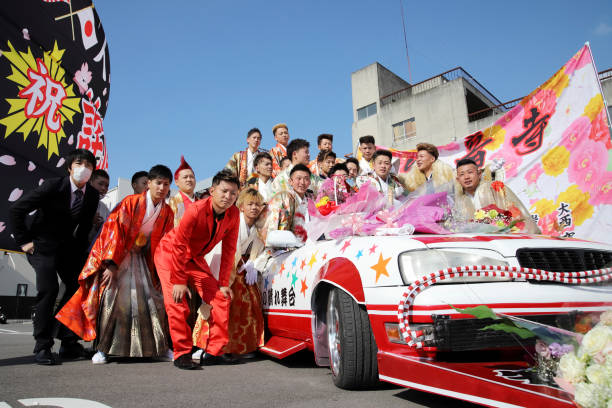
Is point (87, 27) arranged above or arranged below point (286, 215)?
above

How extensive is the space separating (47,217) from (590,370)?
13.0ft

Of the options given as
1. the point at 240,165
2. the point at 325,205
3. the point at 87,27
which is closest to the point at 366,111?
the point at 240,165

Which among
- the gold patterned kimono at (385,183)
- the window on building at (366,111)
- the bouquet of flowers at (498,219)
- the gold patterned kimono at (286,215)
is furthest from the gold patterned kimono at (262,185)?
the window on building at (366,111)

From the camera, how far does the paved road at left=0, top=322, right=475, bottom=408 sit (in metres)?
2.10

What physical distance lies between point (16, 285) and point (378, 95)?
Result: 20.1m

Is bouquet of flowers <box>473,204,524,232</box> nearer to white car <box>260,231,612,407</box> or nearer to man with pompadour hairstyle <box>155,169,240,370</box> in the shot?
white car <box>260,231,612,407</box>

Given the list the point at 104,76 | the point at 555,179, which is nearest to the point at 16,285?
the point at 104,76

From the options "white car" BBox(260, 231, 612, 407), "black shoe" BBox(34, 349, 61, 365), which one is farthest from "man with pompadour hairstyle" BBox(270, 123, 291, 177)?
"white car" BBox(260, 231, 612, 407)

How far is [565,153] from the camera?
5.26m

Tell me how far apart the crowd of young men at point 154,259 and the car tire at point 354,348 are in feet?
4.34

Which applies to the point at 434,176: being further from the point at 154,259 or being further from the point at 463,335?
the point at 154,259

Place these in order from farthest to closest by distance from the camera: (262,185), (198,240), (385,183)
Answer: (262,185) < (385,183) < (198,240)

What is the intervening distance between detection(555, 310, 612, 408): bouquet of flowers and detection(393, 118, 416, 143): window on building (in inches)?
767

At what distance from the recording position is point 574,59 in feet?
17.9
